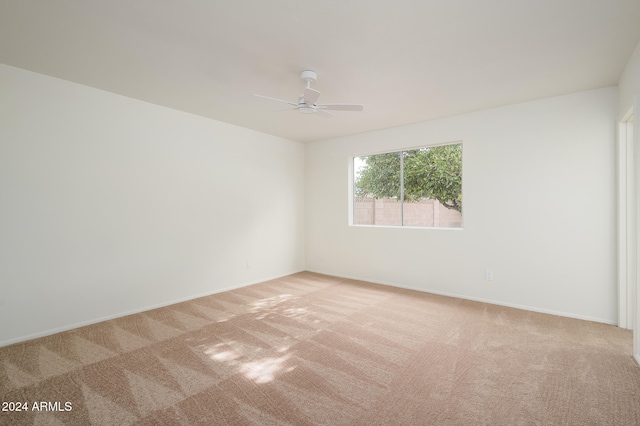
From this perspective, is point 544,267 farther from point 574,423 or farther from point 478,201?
point 574,423

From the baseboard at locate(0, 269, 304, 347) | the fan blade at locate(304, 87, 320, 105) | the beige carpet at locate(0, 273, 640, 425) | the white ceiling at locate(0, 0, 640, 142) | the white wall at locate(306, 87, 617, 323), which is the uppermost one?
the white ceiling at locate(0, 0, 640, 142)

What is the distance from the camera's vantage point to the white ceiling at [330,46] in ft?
6.52

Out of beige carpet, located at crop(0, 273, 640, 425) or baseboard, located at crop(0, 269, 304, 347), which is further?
baseboard, located at crop(0, 269, 304, 347)

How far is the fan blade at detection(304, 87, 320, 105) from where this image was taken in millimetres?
2635

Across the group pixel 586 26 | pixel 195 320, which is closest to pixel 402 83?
pixel 586 26

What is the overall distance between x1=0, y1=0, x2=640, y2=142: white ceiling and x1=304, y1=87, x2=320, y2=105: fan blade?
0.89 feet

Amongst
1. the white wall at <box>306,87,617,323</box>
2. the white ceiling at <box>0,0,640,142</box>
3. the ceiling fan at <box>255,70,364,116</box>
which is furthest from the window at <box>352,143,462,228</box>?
the ceiling fan at <box>255,70,364,116</box>

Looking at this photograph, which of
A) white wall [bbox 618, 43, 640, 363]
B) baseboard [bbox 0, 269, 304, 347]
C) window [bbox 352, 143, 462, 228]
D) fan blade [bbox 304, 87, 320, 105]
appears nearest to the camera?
white wall [bbox 618, 43, 640, 363]

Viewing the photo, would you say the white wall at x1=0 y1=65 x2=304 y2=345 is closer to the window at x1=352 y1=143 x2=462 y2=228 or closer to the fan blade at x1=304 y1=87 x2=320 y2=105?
the window at x1=352 y1=143 x2=462 y2=228

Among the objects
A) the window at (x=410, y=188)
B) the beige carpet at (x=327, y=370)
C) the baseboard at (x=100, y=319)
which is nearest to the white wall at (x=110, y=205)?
the baseboard at (x=100, y=319)

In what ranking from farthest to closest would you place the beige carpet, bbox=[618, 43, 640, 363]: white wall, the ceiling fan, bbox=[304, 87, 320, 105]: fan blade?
the ceiling fan, bbox=[304, 87, 320, 105]: fan blade, bbox=[618, 43, 640, 363]: white wall, the beige carpet

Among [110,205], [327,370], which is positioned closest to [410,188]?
[327,370]

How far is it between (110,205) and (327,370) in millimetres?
3032

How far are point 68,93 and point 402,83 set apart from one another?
3.52 m
